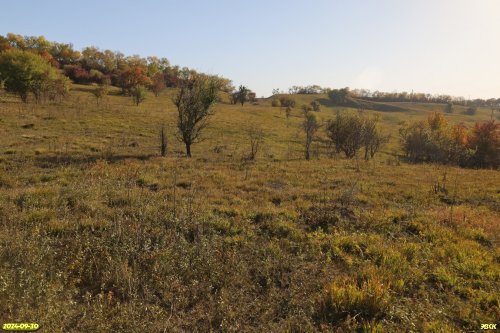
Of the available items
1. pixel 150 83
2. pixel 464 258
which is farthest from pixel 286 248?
pixel 150 83

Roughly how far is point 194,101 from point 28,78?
3985 centimetres

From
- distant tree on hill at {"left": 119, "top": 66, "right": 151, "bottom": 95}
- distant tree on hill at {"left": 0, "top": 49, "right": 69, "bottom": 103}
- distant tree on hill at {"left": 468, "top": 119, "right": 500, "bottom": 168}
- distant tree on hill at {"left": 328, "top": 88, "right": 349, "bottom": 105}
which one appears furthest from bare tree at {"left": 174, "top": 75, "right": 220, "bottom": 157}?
distant tree on hill at {"left": 328, "top": 88, "right": 349, "bottom": 105}

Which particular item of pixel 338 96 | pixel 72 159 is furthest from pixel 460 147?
pixel 338 96

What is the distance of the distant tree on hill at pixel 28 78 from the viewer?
152 feet

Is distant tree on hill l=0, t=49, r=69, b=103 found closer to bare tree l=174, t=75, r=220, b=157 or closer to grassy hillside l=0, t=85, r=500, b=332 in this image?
bare tree l=174, t=75, r=220, b=157

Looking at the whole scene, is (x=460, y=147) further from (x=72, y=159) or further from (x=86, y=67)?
(x=86, y=67)

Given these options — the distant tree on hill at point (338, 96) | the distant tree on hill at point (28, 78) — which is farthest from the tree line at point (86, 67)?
the distant tree on hill at point (338, 96)

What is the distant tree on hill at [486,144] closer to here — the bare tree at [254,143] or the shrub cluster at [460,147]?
the shrub cluster at [460,147]

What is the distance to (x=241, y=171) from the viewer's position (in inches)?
705

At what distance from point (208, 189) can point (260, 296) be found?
25.0 ft

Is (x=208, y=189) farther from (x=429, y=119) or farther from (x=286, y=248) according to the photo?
(x=429, y=119)

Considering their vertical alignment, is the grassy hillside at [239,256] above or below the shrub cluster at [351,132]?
below

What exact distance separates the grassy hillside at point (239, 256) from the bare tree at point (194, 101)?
8540 millimetres

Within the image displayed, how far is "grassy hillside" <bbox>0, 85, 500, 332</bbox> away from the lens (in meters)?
5.01
